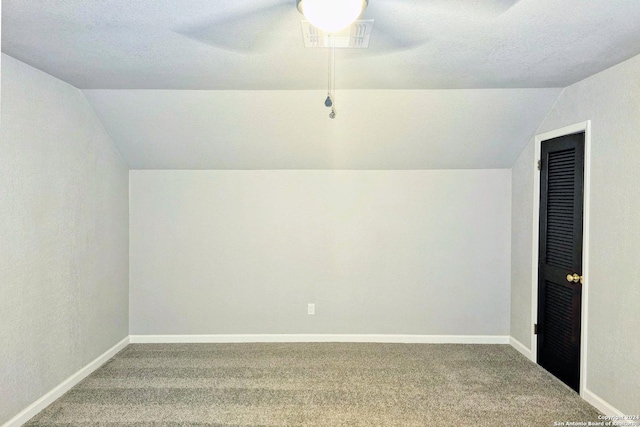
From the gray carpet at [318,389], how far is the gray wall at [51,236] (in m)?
0.32

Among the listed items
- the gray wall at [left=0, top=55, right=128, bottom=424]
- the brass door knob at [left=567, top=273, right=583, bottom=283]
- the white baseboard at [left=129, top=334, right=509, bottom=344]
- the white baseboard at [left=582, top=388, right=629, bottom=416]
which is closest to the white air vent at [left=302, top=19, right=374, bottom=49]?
the gray wall at [left=0, top=55, right=128, bottom=424]

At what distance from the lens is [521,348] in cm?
383

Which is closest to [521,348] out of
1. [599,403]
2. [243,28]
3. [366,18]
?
[599,403]

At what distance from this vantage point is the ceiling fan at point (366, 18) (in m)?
1.86

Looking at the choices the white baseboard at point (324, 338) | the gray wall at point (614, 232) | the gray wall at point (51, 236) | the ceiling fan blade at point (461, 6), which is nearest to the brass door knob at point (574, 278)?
the gray wall at point (614, 232)

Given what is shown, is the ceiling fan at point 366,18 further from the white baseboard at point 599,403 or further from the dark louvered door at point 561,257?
the white baseboard at point 599,403

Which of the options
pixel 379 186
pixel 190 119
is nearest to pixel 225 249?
pixel 190 119

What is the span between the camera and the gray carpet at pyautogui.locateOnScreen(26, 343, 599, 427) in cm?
271

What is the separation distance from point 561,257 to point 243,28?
2.88 metres

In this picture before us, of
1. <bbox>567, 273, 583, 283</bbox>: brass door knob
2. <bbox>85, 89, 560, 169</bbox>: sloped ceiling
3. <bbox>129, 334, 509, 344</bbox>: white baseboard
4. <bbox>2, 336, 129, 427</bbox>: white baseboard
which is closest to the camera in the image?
<bbox>2, 336, 129, 427</bbox>: white baseboard

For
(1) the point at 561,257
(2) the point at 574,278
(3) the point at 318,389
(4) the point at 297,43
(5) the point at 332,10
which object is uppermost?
(4) the point at 297,43

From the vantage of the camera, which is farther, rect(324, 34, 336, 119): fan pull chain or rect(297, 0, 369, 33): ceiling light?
rect(324, 34, 336, 119): fan pull chain

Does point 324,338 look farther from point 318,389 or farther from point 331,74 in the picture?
point 331,74

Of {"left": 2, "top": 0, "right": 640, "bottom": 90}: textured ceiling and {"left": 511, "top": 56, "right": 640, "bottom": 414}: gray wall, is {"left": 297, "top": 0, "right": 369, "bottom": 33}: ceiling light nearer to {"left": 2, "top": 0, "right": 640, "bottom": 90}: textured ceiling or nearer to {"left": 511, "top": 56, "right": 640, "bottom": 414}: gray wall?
{"left": 2, "top": 0, "right": 640, "bottom": 90}: textured ceiling
